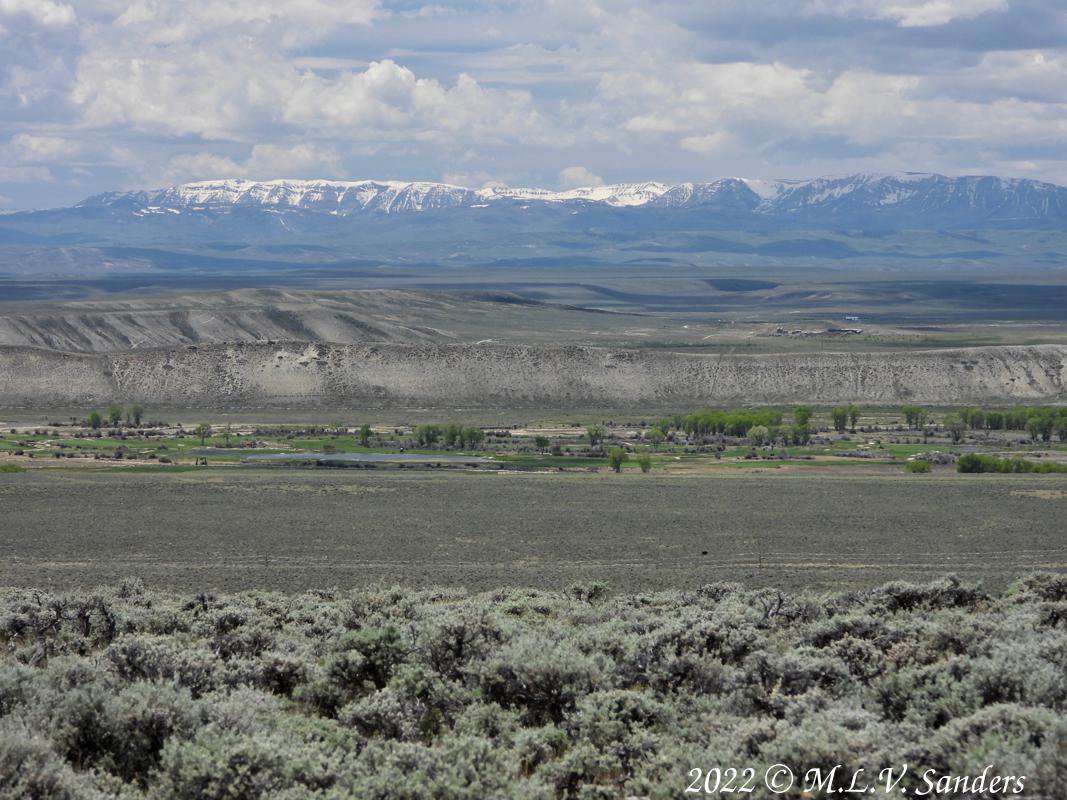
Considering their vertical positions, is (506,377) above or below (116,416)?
above

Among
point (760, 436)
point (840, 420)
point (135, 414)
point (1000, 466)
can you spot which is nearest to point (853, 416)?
point (840, 420)

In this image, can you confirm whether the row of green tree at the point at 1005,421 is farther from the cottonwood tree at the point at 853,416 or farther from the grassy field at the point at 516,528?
the grassy field at the point at 516,528

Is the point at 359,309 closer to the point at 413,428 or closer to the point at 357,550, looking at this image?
the point at 413,428

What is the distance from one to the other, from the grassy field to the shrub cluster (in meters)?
9.26

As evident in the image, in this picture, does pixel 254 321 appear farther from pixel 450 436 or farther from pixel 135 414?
pixel 450 436

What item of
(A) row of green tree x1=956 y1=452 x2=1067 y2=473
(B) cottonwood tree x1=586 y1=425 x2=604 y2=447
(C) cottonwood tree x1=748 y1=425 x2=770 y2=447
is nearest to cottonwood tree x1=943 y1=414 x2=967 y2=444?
(C) cottonwood tree x1=748 y1=425 x2=770 y2=447

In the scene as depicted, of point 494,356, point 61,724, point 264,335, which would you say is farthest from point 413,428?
point 61,724

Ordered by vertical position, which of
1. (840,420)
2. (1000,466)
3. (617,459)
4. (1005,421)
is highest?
(617,459)

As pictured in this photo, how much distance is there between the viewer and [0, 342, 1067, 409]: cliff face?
10381 cm

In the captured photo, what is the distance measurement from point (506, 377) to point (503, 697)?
94.1 meters

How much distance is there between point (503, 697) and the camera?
1606 centimetres

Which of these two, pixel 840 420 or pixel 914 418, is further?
pixel 914 418

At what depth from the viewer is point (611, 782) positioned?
1293 centimetres

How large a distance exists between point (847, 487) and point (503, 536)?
20.0 metres
